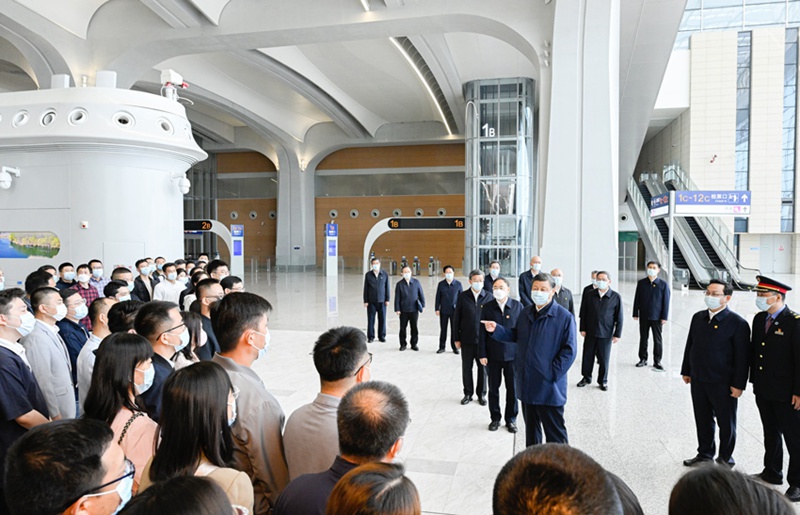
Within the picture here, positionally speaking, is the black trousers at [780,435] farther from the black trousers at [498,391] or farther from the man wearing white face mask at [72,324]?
the man wearing white face mask at [72,324]

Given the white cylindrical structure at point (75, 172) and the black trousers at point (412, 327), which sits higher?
the white cylindrical structure at point (75, 172)

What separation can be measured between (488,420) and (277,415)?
3729mm

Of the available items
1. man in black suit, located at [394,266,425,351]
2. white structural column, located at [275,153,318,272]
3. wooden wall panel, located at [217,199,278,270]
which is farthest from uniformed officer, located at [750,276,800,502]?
wooden wall panel, located at [217,199,278,270]

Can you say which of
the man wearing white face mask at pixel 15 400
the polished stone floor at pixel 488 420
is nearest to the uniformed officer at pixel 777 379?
the polished stone floor at pixel 488 420

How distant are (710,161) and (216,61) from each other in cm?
2636

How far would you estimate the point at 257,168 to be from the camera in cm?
3662

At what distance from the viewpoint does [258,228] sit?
36.9 metres

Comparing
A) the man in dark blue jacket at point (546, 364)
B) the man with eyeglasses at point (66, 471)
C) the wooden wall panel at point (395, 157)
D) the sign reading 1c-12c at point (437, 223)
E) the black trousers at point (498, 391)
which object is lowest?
the black trousers at point (498, 391)

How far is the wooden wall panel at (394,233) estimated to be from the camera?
111ft

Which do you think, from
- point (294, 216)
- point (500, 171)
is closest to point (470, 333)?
point (500, 171)

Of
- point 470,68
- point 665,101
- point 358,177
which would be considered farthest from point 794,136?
point 358,177

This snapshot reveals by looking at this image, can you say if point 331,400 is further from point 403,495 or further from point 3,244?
point 3,244

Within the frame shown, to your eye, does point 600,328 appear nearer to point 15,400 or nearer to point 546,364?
point 546,364

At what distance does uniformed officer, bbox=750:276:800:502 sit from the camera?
12.9 feet
